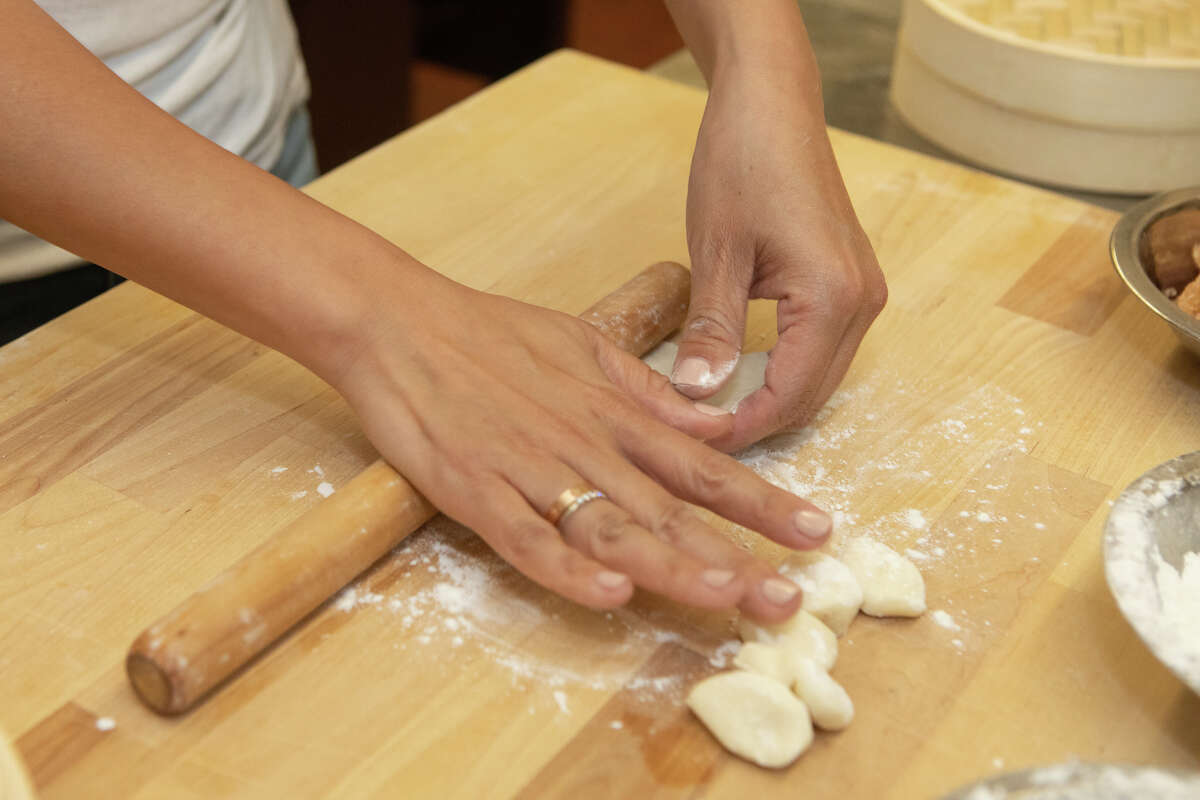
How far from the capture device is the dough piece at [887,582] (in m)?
0.82

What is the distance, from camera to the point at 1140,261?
1.12 metres

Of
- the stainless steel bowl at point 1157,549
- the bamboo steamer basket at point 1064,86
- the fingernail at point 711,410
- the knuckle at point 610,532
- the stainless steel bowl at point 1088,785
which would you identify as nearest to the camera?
the stainless steel bowl at point 1088,785

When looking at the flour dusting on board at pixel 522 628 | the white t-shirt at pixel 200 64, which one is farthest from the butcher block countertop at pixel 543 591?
the white t-shirt at pixel 200 64

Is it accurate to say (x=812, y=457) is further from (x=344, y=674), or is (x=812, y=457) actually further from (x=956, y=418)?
(x=344, y=674)

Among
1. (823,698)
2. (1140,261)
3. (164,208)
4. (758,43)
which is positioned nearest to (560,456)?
(823,698)

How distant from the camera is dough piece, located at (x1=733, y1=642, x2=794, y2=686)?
76cm

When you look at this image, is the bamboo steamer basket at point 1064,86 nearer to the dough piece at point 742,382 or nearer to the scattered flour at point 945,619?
the dough piece at point 742,382

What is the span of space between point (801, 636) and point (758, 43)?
65 cm

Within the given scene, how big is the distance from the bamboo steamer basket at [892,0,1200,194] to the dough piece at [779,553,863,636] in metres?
0.88

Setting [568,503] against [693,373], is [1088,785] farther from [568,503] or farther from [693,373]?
[693,373]

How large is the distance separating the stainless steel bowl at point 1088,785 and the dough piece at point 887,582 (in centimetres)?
24

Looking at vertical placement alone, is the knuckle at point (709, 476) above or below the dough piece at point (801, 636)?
above

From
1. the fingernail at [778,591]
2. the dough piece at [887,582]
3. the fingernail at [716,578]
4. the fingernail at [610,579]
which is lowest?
the dough piece at [887,582]

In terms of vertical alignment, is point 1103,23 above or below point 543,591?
above
